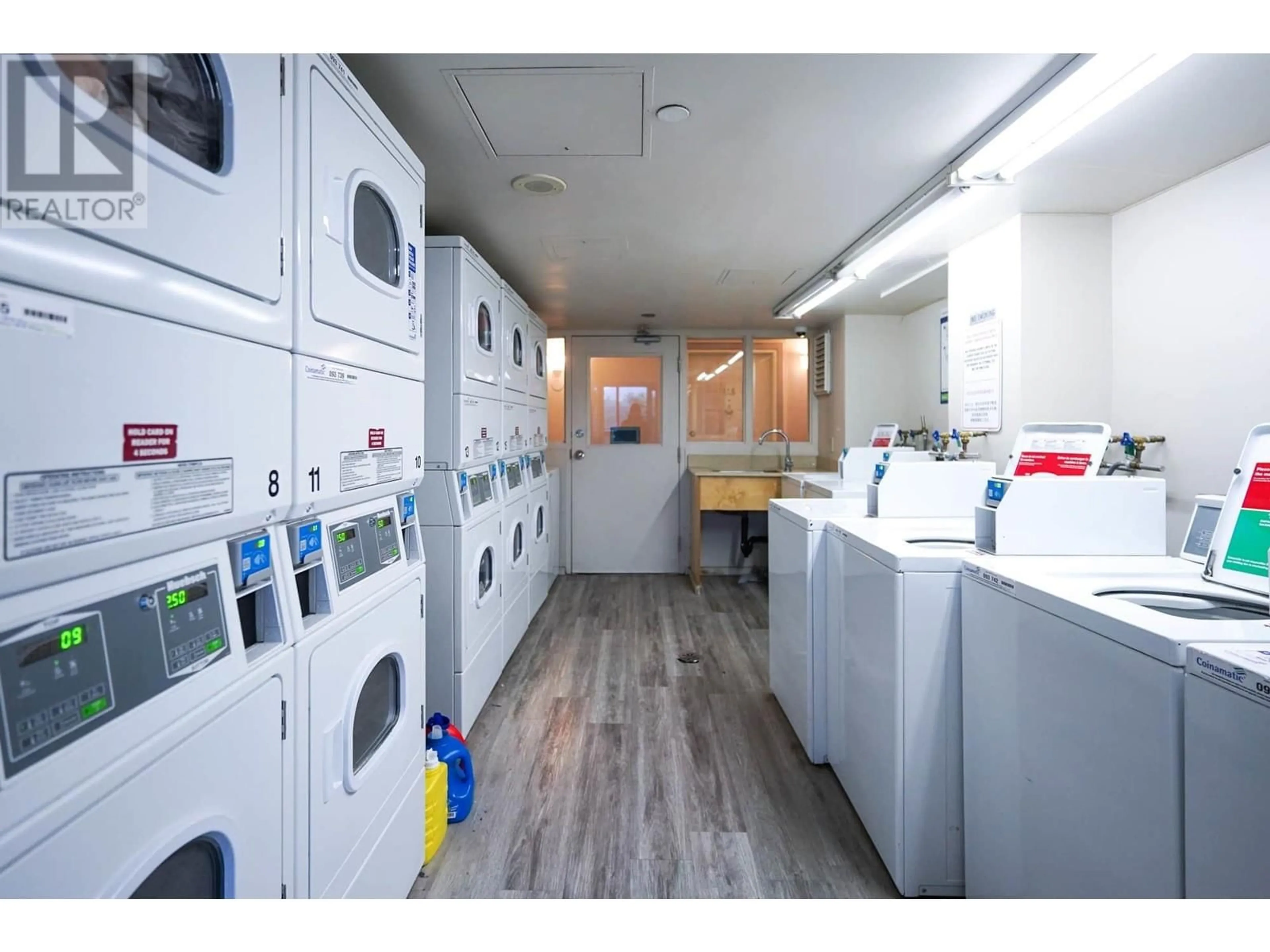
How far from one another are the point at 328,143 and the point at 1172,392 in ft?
9.93

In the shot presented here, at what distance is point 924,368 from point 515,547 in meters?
3.39

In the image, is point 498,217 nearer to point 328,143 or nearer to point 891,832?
point 328,143

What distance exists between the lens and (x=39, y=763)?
1.87 ft

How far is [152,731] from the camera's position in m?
0.70

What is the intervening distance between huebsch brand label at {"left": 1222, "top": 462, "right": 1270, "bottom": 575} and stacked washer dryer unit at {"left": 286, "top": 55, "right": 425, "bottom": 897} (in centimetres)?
190

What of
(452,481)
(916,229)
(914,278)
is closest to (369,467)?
(452,481)

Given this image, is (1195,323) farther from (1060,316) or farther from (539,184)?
(539,184)

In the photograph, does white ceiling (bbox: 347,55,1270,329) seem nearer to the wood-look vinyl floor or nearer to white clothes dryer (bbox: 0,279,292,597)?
white clothes dryer (bbox: 0,279,292,597)

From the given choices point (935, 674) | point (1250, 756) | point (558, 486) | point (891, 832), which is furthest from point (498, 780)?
point (558, 486)

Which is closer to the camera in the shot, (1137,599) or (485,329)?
(1137,599)

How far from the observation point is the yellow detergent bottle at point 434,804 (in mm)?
1686

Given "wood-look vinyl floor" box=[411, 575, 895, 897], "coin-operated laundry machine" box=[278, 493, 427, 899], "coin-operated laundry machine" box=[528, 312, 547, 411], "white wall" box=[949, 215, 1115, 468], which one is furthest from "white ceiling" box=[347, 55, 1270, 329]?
"wood-look vinyl floor" box=[411, 575, 895, 897]

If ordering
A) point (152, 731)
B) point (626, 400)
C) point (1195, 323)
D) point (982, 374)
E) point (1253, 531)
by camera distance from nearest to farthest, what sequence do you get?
1. point (152, 731)
2. point (1253, 531)
3. point (1195, 323)
4. point (982, 374)
5. point (626, 400)

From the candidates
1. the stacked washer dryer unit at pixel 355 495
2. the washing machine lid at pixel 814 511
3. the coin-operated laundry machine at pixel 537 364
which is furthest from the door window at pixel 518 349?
the washing machine lid at pixel 814 511
